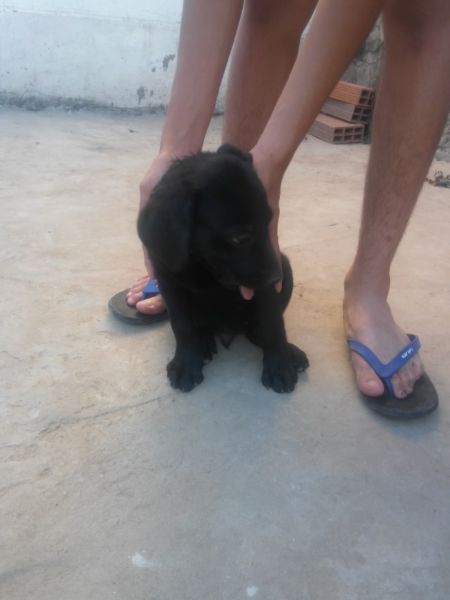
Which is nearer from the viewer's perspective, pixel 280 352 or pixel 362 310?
pixel 280 352

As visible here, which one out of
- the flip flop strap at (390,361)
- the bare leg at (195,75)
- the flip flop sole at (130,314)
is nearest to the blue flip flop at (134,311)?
the flip flop sole at (130,314)

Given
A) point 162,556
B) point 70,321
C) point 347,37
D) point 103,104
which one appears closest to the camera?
point 162,556

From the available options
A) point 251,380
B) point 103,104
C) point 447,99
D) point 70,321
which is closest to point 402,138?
point 447,99

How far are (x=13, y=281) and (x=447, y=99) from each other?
4.52 feet

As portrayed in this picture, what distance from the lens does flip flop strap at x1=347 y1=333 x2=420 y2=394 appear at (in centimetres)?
139

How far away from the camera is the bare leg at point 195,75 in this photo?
1445 mm

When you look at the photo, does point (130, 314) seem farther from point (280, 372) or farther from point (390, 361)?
point (390, 361)

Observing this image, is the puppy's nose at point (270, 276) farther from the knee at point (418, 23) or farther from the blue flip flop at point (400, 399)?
the knee at point (418, 23)

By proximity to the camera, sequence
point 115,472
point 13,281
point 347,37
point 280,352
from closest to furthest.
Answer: point 115,472 → point 347,37 → point 280,352 → point 13,281

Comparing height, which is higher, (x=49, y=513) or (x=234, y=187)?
(x=234, y=187)

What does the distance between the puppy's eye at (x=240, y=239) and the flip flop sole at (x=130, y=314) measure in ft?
1.68

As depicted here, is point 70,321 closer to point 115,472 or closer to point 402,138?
point 115,472

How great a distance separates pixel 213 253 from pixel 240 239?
7 centimetres

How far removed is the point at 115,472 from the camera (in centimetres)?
116
